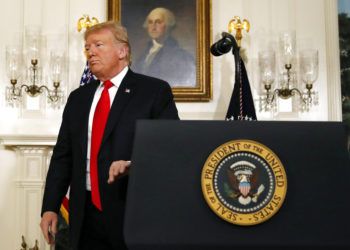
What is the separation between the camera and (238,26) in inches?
168

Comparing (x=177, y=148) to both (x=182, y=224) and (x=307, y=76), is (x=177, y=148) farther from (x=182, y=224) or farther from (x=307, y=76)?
(x=307, y=76)

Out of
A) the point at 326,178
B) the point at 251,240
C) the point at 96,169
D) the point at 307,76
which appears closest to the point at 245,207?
the point at 251,240

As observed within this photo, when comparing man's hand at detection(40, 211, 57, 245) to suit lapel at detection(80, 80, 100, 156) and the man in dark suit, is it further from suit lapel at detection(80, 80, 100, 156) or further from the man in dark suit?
suit lapel at detection(80, 80, 100, 156)

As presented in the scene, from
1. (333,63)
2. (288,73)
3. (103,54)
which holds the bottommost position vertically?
(103,54)

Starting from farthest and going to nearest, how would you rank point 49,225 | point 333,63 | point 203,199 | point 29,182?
point 333,63
point 29,182
point 49,225
point 203,199

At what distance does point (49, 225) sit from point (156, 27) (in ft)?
9.24

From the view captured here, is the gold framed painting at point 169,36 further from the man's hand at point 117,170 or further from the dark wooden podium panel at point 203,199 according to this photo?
the dark wooden podium panel at point 203,199

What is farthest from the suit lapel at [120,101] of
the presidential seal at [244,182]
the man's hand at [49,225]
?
the presidential seal at [244,182]

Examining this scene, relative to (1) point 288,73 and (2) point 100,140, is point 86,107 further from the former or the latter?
(1) point 288,73

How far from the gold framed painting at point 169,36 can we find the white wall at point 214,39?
0.13 meters

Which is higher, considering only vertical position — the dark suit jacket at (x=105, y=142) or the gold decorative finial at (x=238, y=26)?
the gold decorative finial at (x=238, y=26)

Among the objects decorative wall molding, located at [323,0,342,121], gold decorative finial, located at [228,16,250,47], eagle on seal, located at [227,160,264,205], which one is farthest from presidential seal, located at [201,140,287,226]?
decorative wall molding, located at [323,0,342,121]

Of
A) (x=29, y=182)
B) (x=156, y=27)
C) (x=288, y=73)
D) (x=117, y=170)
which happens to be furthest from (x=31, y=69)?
(x=117, y=170)

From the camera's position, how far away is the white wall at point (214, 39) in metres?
4.34
